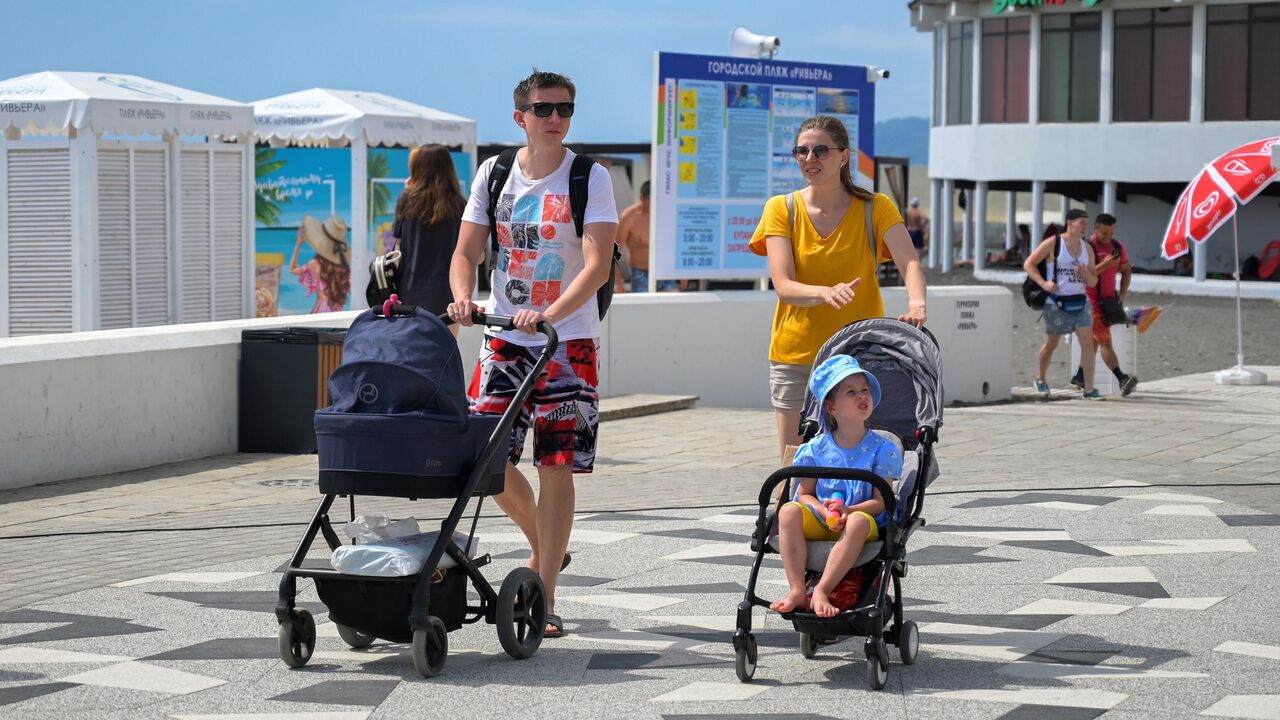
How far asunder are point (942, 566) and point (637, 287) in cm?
1181

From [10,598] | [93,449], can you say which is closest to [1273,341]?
[93,449]

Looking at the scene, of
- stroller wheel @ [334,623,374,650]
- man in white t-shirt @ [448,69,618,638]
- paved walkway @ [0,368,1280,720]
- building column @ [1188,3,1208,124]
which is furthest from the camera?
building column @ [1188,3,1208,124]

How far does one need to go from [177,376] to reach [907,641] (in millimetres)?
6611

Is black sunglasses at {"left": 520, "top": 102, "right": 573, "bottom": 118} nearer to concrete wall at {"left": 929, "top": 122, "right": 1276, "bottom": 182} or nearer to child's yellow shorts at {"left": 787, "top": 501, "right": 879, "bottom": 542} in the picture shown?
child's yellow shorts at {"left": 787, "top": 501, "right": 879, "bottom": 542}

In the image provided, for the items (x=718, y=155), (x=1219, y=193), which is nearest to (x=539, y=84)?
(x=718, y=155)

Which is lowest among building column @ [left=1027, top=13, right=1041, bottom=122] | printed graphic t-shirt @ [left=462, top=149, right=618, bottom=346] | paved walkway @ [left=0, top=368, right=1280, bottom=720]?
paved walkway @ [left=0, top=368, right=1280, bottom=720]

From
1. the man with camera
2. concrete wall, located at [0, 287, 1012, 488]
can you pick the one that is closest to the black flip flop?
concrete wall, located at [0, 287, 1012, 488]

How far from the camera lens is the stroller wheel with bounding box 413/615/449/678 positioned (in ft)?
19.0

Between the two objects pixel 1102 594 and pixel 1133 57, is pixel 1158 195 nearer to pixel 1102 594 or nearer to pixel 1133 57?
pixel 1133 57

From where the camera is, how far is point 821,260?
23.2ft

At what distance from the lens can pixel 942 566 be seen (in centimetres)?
797

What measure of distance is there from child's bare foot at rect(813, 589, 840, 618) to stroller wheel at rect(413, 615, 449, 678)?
3.75 ft

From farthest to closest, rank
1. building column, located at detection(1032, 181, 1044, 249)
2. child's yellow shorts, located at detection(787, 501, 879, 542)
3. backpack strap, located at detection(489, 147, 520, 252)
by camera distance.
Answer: building column, located at detection(1032, 181, 1044, 249)
backpack strap, located at detection(489, 147, 520, 252)
child's yellow shorts, located at detection(787, 501, 879, 542)

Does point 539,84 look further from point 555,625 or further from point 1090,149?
point 1090,149
